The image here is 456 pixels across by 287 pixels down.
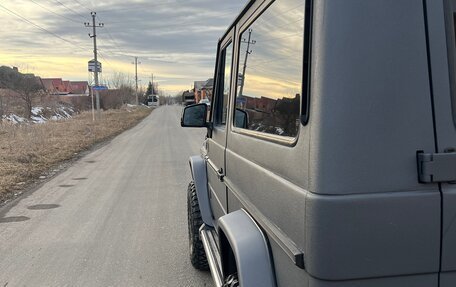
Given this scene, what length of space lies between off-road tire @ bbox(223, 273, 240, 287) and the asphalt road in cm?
177

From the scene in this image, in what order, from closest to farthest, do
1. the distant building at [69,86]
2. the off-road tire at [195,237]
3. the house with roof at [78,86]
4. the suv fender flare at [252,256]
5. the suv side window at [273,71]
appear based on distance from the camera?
the suv side window at [273,71] < the suv fender flare at [252,256] < the off-road tire at [195,237] < the distant building at [69,86] < the house with roof at [78,86]

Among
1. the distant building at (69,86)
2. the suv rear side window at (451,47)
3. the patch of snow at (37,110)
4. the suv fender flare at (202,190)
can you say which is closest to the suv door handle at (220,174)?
the suv fender flare at (202,190)

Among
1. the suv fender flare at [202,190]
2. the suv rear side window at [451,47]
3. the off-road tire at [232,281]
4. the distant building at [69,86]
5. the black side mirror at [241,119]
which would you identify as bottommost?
the off-road tire at [232,281]

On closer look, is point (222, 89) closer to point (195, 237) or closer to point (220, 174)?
point (220, 174)

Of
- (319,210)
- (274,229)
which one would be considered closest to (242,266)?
(274,229)

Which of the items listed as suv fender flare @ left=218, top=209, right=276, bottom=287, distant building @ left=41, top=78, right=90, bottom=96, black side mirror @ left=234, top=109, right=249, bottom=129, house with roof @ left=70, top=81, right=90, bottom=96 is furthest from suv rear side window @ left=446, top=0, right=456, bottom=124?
house with roof @ left=70, top=81, right=90, bottom=96

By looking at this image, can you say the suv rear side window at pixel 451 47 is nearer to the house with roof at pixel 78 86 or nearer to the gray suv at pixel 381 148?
the gray suv at pixel 381 148

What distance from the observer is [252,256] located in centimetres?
194

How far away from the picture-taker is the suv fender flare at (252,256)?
1.87 m

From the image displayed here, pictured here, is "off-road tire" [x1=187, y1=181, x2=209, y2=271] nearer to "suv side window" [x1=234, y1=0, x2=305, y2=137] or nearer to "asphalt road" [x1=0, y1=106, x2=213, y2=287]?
"asphalt road" [x1=0, y1=106, x2=213, y2=287]

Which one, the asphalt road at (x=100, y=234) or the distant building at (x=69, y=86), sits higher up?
the distant building at (x=69, y=86)

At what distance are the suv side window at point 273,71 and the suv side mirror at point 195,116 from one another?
1.25 m

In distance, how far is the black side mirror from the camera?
8.72 feet

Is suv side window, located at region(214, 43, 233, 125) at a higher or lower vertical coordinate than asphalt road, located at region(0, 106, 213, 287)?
higher
